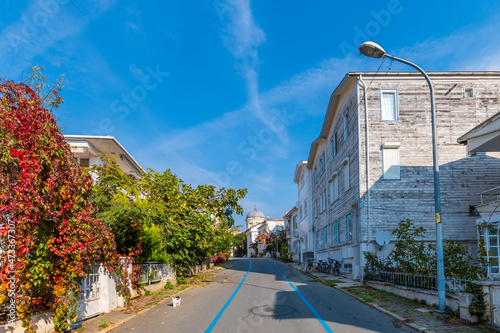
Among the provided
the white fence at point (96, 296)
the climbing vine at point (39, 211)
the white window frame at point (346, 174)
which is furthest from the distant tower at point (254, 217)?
the climbing vine at point (39, 211)

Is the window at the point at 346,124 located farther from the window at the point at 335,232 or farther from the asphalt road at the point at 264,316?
the asphalt road at the point at 264,316

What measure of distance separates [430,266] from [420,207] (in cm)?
909

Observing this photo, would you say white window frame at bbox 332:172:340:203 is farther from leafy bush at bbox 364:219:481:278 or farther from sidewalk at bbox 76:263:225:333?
sidewalk at bbox 76:263:225:333

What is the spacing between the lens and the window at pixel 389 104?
22.0 meters

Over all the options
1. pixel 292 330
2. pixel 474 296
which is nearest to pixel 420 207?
pixel 474 296

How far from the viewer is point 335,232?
28.9 meters

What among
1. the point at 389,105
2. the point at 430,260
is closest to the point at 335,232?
the point at 389,105

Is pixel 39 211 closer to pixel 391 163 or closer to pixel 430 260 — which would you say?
pixel 430 260

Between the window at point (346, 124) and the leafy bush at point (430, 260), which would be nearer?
the leafy bush at point (430, 260)

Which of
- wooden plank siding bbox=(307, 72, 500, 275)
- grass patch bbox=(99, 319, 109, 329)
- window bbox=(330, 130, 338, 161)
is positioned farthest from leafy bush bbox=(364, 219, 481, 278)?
window bbox=(330, 130, 338, 161)

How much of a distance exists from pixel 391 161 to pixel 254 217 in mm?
107744

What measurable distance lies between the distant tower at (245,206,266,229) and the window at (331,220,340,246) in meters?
98.0

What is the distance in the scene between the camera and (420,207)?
2134 centimetres

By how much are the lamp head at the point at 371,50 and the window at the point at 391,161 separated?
11443 mm
